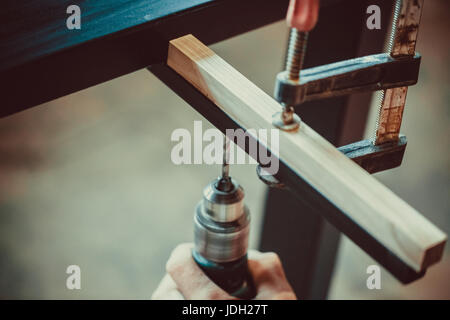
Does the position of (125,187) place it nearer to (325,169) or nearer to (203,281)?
(203,281)

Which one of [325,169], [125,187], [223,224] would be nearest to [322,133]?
[223,224]

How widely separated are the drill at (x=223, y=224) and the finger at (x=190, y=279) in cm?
3

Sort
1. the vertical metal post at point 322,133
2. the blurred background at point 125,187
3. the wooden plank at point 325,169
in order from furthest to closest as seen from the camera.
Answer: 1. the blurred background at point 125,187
2. the vertical metal post at point 322,133
3. the wooden plank at point 325,169

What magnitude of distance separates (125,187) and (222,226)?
1.58m

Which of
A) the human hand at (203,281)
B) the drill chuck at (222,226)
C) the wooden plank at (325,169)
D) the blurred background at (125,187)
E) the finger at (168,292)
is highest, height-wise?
the wooden plank at (325,169)

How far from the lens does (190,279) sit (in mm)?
742

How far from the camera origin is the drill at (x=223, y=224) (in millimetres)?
674

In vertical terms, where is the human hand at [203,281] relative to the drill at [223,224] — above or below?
below

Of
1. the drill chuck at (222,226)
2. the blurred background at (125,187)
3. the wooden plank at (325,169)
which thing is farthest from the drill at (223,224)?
the blurred background at (125,187)

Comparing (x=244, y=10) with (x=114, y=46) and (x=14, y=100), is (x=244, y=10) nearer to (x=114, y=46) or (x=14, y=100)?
(x=114, y=46)

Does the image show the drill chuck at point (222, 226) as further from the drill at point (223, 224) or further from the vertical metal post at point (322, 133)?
the vertical metal post at point (322, 133)

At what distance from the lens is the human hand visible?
73 cm

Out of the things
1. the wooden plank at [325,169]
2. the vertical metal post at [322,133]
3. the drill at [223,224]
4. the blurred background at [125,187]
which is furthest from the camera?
the blurred background at [125,187]
